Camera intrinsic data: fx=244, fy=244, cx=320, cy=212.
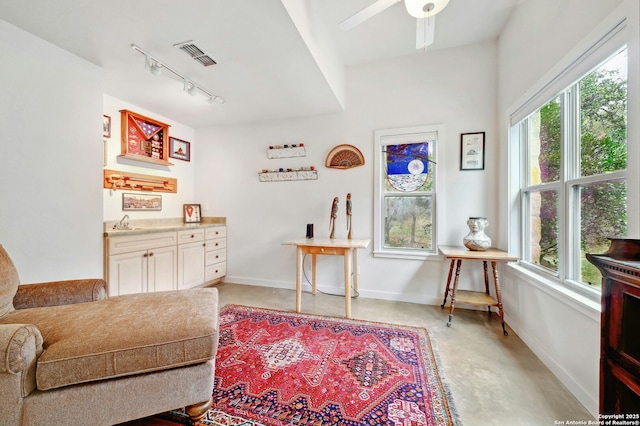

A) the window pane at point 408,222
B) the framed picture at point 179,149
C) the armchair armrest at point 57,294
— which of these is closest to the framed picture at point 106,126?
the framed picture at point 179,149

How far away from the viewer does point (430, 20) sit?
5.74 feet

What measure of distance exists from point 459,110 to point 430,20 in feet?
4.44

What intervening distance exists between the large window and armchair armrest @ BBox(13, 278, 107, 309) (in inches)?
122

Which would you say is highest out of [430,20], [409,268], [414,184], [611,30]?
[430,20]

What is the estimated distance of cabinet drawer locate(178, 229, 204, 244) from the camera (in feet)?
10.0

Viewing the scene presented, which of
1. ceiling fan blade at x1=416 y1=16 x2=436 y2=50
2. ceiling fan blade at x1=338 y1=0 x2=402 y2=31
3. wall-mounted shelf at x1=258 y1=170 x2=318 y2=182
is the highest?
ceiling fan blade at x1=416 y1=16 x2=436 y2=50

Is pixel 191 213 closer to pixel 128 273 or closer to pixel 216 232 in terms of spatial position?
pixel 216 232

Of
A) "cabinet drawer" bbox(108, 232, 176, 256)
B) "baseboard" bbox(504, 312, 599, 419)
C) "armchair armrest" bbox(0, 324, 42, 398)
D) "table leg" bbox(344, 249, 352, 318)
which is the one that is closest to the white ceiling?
"cabinet drawer" bbox(108, 232, 176, 256)

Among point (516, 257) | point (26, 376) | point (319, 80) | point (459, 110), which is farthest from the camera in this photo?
point (459, 110)

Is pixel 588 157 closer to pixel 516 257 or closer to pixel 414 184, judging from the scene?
pixel 516 257

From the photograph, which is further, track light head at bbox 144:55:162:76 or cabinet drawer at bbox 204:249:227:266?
cabinet drawer at bbox 204:249:227:266

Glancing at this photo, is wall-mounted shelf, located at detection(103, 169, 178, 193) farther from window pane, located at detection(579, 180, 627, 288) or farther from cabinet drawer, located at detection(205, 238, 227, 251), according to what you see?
window pane, located at detection(579, 180, 627, 288)

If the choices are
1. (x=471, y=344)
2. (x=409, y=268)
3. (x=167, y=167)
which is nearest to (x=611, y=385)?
(x=471, y=344)

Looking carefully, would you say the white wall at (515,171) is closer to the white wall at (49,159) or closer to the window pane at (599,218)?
the window pane at (599,218)
